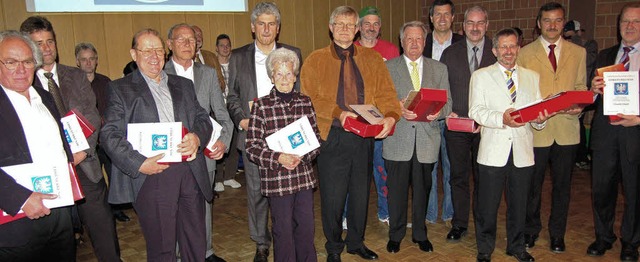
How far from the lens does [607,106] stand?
325cm

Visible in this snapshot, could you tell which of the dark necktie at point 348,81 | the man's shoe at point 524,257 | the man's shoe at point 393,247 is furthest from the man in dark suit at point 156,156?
the man's shoe at point 524,257

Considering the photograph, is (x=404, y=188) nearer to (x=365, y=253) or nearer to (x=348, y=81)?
(x=365, y=253)

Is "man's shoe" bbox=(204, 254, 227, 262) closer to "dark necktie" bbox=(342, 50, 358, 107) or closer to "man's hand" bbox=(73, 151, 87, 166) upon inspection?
→ "man's hand" bbox=(73, 151, 87, 166)

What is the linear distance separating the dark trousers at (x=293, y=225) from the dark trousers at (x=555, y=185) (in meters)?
1.71

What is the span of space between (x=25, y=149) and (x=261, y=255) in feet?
6.37

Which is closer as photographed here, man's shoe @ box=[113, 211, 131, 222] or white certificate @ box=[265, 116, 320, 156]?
white certificate @ box=[265, 116, 320, 156]

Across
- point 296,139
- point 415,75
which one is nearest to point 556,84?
point 415,75

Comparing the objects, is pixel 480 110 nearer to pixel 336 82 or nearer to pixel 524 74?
pixel 524 74

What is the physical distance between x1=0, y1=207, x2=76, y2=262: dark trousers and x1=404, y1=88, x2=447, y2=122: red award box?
7.01 ft

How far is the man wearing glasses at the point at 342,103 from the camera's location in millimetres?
3242

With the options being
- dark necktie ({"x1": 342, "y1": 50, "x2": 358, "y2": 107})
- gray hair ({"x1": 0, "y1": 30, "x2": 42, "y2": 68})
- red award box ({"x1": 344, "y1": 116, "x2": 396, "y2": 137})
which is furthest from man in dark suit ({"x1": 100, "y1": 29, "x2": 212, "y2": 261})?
dark necktie ({"x1": 342, "y1": 50, "x2": 358, "y2": 107})

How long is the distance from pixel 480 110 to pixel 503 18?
5.36 m

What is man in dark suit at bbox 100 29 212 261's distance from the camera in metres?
2.61

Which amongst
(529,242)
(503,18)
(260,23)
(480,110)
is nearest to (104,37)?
(260,23)
